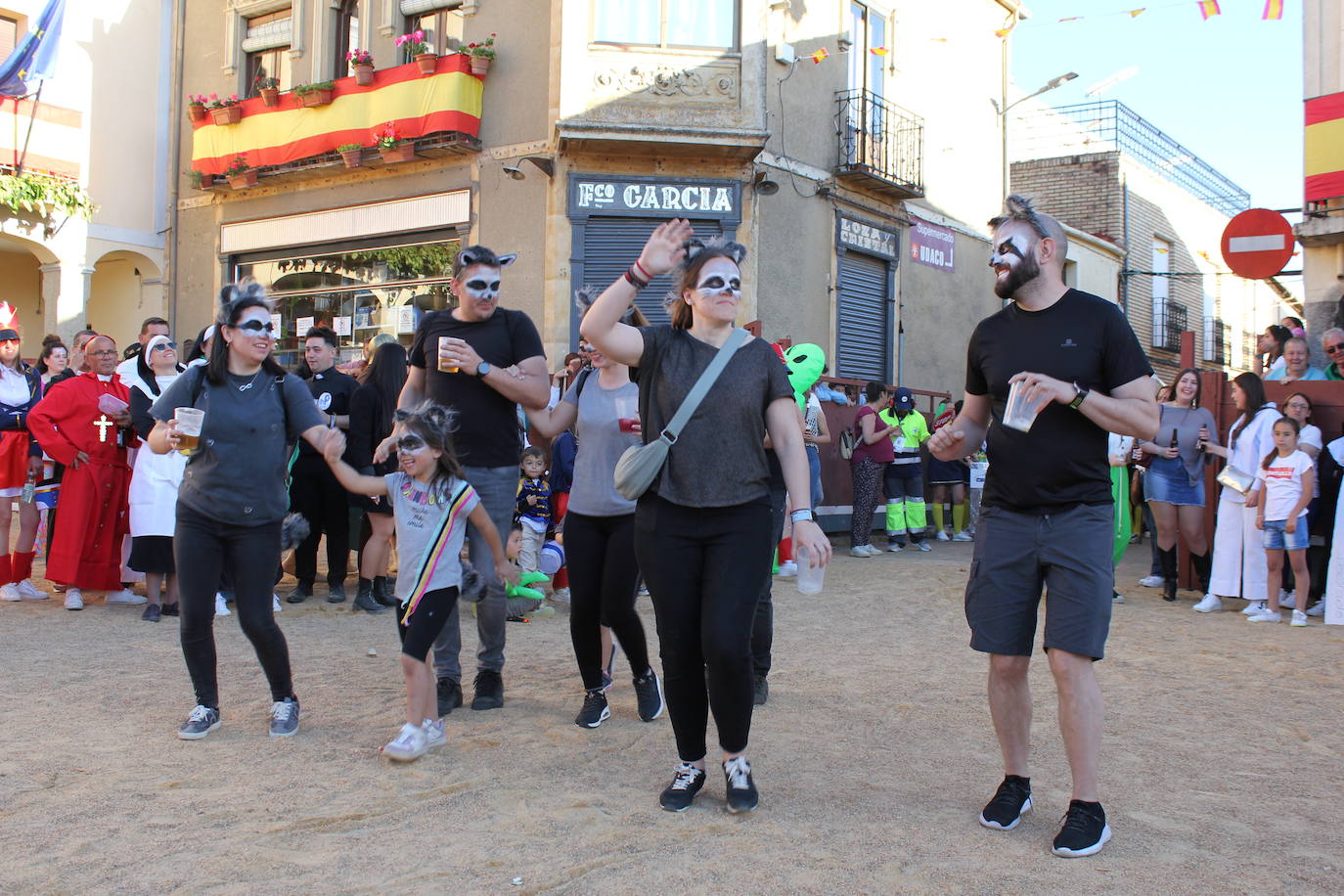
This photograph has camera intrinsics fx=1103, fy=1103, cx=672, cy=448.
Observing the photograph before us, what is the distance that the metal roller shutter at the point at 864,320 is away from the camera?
1647cm

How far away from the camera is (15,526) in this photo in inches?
471

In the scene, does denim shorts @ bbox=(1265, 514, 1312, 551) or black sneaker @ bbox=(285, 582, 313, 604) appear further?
black sneaker @ bbox=(285, 582, 313, 604)

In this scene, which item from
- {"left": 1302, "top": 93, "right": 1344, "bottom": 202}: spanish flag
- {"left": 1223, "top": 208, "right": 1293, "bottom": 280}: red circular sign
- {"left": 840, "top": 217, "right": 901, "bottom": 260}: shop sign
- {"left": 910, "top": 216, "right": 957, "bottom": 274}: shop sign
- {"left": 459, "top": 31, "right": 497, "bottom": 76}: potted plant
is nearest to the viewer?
{"left": 1223, "top": 208, "right": 1293, "bottom": 280}: red circular sign

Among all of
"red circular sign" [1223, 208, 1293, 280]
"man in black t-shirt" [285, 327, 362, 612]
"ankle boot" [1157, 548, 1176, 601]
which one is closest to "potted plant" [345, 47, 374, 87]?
"man in black t-shirt" [285, 327, 362, 612]

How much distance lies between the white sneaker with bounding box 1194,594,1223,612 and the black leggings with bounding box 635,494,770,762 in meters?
6.41

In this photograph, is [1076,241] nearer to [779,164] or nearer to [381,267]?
[779,164]

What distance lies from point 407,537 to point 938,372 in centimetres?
1529

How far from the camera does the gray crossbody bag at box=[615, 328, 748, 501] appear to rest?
11.9 ft

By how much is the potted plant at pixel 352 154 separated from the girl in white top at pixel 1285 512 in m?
12.0

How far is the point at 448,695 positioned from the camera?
507 centimetres

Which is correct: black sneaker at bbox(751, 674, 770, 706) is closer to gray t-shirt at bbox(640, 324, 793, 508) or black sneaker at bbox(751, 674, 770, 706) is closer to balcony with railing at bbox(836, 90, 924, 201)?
gray t-shirt at bbox(640, 324, 793, 508)

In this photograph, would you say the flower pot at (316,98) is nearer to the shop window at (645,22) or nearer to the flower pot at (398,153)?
the flower pot at (398,153)

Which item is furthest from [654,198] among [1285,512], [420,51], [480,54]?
[1285,512]

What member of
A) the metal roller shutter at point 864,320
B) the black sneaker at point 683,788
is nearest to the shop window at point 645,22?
the metal roller shutter at point 864,320
